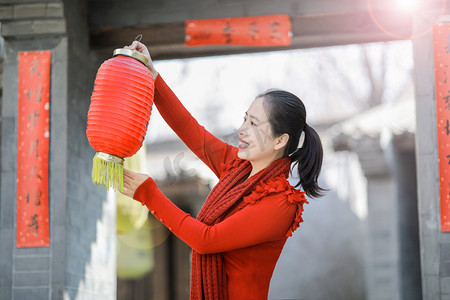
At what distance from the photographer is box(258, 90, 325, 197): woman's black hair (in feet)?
8.59

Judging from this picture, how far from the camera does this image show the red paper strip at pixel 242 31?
17.9ft

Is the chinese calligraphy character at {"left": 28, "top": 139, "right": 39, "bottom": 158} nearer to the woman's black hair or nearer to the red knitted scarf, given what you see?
the red knitted scarf

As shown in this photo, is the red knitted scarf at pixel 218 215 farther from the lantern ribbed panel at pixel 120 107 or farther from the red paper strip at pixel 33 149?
the red paper strip at pixel 33 149

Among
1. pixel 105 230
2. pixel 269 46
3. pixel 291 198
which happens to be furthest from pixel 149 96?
pixel 105 230

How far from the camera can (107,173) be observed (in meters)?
2.40

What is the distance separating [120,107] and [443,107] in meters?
2.95

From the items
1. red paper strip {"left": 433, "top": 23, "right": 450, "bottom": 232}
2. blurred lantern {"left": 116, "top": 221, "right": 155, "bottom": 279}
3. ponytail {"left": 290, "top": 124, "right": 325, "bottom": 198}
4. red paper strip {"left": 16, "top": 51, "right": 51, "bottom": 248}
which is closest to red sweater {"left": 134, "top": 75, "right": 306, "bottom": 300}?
ponytail {"left": 290, "top": 124, "right": 325, "bottom": 198}

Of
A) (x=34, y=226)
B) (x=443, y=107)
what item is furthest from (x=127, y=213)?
(x=443, y=107)

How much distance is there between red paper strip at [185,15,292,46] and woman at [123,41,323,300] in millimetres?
2850

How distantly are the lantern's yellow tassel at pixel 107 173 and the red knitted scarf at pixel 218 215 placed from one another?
37cm

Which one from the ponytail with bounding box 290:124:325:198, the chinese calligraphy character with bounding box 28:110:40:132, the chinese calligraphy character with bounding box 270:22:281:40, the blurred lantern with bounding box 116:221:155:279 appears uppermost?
the chinese calligraphy character with bounding box 270:22:281:40

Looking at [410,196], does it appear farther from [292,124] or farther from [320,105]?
[320,105]

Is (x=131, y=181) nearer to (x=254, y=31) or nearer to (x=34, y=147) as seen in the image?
(x=34, y=147)

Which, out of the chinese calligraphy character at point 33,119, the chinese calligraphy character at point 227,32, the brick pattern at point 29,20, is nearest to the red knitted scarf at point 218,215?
the chinese calligraphy character at point 33,119
